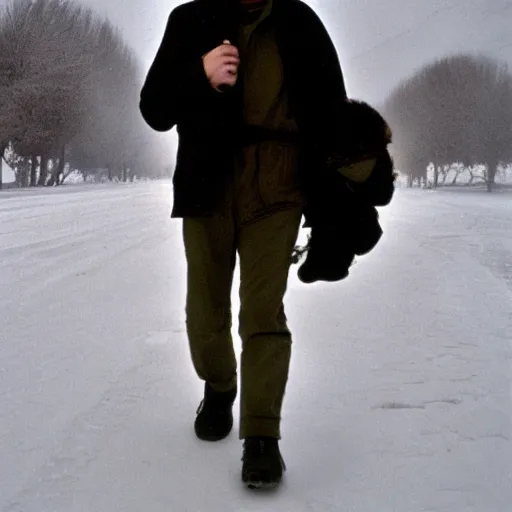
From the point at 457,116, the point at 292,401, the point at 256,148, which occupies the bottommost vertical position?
the point at 292,401

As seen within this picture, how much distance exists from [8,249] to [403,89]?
42.4 metres

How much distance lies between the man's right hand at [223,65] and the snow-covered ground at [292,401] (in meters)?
1.16

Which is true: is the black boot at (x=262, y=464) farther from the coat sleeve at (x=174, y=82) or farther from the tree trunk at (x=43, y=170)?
the tree trunk at (x=43, y=170)

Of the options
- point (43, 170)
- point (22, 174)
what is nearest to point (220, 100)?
point (22, 174)

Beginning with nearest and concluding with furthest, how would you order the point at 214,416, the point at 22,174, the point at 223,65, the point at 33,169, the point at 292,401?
1. the point at 223,65
2. the point at 214,416
3. the point at 292,401
4. the point at 22,174
5. the point at 33,169

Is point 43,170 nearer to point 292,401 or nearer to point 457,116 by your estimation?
point 457,116

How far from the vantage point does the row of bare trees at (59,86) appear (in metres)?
25.0

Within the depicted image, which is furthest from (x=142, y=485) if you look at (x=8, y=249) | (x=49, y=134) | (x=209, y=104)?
(x=49, y=134)

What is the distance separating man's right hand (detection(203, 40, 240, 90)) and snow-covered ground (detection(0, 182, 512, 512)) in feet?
3.80

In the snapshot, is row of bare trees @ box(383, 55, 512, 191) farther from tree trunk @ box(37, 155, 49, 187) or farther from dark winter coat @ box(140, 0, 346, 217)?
dark winter coat @ box(140, 0, 346, 217)

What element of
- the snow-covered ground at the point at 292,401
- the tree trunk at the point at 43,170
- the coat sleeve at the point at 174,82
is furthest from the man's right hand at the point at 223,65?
the tree trunk at the point at 43,170

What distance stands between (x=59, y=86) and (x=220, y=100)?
85.9ft

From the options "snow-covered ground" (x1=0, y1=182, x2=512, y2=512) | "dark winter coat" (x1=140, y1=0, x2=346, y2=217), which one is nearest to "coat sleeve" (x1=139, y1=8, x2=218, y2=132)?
"dark winter coat" (x1=140, y1=0, x2=346, y2=217)

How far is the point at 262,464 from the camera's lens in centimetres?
165
